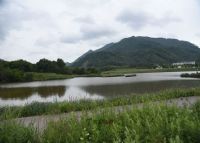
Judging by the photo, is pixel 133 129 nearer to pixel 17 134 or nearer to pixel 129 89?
pixel 17 134

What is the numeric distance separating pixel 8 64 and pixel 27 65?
672 cm

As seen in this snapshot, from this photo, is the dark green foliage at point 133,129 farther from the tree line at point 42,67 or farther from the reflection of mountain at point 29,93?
the tree line at point 42,67

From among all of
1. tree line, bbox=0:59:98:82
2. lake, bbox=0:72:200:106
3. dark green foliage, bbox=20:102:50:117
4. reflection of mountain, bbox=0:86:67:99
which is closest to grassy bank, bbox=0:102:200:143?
dark green foliage, bbox=20:102:50:117

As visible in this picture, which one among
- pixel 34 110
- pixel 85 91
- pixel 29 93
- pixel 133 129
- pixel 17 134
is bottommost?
pixel 29 93

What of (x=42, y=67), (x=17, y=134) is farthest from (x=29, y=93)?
(x=42, y=67)

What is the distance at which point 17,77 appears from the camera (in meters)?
89.1

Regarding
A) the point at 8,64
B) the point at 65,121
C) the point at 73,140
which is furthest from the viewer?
the point at 8,64

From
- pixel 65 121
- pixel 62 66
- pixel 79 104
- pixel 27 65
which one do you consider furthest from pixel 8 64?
pixel 65 121

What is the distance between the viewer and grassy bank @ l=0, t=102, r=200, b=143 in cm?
481

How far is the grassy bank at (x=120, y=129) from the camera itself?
15.8ft

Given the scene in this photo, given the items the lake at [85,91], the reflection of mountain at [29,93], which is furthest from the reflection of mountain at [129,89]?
the reflection of mountain at [29,93]

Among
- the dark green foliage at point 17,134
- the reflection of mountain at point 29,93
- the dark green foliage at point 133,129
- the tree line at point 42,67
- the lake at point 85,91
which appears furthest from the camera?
the tree line at point 42,67

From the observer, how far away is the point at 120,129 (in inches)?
215

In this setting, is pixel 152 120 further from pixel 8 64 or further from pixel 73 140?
pixel 8 64
